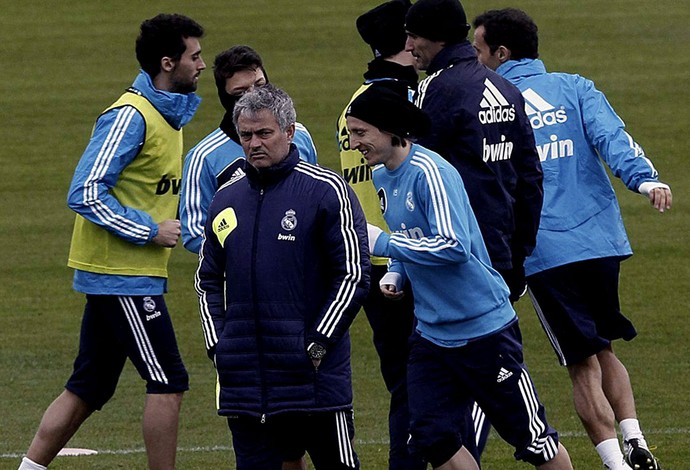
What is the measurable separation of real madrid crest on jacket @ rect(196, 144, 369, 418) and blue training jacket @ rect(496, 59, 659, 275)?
1874mm

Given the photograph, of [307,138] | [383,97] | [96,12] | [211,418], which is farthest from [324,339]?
[96,12]

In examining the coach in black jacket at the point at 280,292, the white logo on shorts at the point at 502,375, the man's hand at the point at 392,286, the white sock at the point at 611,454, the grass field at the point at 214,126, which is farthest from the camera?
the grass field at the point at 214,126

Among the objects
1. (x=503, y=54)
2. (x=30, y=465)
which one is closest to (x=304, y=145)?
(x=503, y=54)

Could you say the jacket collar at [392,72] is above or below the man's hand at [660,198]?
above

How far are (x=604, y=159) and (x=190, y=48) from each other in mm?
2107

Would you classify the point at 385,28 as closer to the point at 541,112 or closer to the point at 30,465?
the point at 541,112

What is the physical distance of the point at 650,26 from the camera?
28.1 metres

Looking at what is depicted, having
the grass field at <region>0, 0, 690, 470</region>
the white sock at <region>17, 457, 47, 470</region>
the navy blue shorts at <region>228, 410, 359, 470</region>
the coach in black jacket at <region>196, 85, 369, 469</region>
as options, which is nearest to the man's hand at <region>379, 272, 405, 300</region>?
the coach in black jacket at <region>196, 85, 369, 469</region>

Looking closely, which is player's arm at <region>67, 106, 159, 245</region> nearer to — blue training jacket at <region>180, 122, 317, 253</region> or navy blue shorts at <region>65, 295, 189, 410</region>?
blue training jacket at <region>180, 122, 317, 253</region>

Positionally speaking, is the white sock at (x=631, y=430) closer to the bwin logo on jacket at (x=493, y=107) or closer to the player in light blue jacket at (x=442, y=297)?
the player in light blue jacket at (x=442, y=297)

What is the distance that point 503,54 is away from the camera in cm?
771

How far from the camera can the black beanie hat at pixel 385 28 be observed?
7250 mm

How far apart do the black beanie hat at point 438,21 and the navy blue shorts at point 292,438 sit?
1743mm

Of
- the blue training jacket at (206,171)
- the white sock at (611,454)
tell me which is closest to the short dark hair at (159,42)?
the blue training jacket at (206,171)
